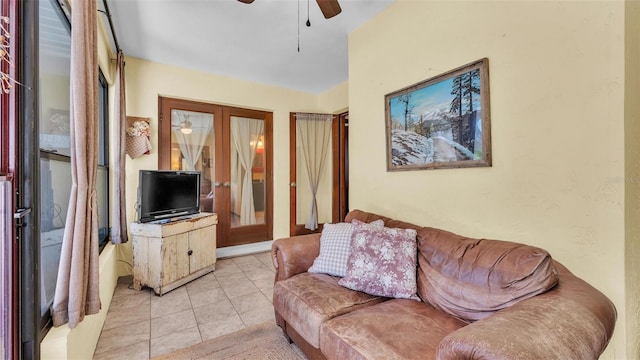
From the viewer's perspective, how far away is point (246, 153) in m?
4.08

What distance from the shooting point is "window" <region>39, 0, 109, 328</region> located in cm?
140

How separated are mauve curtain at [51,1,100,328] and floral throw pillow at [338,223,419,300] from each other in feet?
4.50

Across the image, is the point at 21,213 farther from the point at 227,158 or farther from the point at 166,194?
the point at 227,158

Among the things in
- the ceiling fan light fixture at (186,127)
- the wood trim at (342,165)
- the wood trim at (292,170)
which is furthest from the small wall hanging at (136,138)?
the wood trim at (342,165)

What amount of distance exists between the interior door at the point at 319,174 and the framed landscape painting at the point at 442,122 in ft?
7.12

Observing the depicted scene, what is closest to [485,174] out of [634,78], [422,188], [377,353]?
[422,188]

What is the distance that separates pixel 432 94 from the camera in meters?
1.94

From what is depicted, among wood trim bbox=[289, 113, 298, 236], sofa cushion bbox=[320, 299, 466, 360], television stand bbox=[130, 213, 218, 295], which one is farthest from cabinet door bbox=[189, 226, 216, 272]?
sofa cushion bbox=[320, 299, 466, 360]

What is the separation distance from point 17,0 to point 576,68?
2.49m

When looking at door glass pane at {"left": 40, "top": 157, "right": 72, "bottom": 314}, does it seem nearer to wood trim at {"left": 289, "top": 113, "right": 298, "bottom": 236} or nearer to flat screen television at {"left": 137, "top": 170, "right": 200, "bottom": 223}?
flat screen television at {"left": 137, "top": 170, "right": 200, "bottom": 223}

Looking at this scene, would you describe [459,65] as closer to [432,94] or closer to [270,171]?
[432,94]

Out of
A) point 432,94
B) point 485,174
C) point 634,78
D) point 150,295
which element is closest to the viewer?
point 634,78

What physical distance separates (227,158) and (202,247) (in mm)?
1366

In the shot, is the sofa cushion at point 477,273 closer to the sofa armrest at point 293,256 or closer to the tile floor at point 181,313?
the sofa armrest at point 293,256
